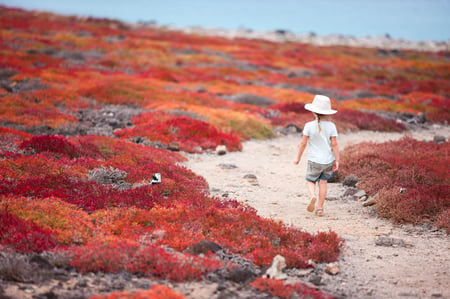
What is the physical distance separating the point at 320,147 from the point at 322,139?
0.19m

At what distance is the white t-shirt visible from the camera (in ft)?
36.1

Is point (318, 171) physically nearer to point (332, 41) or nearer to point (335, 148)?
point (335, 148)

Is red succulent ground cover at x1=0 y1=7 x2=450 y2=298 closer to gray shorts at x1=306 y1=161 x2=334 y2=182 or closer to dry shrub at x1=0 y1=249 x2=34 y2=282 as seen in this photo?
dry shrub at x1=0 y1=249 x2=34 y2=282

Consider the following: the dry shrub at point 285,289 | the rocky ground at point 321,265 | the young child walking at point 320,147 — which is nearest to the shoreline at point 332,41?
the rocky ground at point 321,265

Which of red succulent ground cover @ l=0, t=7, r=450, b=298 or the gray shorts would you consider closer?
red succulent ground cover @ l=0, t=7, r=450, b=298

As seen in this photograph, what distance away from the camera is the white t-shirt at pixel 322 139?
11.0m

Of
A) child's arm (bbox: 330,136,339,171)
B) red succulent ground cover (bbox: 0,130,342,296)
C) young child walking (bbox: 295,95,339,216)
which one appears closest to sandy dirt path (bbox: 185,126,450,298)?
red succulent ground cover (bbox: 0,130,342,296)

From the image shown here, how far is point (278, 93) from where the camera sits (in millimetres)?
35469

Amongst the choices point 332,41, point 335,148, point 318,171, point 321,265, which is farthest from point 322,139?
point 332,41

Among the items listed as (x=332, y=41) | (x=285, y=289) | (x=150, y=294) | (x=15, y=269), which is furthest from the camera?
(x=332, y=41)

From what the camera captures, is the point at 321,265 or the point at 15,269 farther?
the point at 321,265

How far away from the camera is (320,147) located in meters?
11.1

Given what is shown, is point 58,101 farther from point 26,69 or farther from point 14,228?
point 14,228

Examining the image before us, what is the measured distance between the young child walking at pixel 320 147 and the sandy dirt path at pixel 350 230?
2.79ft
